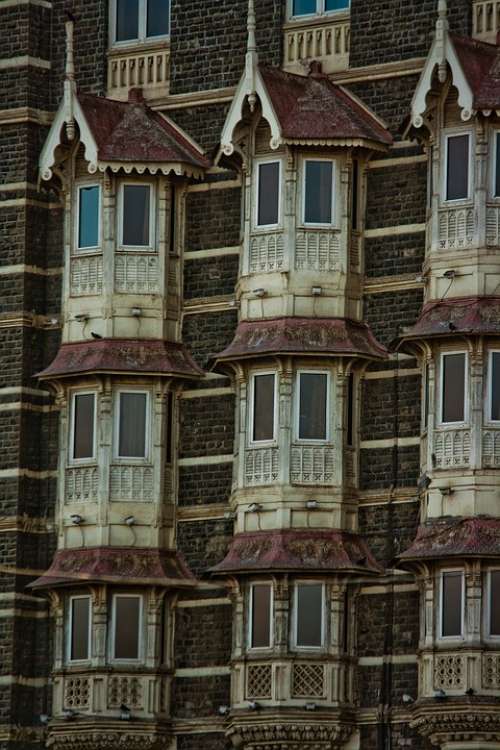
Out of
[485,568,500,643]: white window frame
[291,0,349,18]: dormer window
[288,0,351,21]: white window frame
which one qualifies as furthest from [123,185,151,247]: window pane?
[485,568,500,643]: white window frame

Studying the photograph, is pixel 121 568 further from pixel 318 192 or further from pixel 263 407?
pixel 318 192

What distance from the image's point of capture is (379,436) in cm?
5422

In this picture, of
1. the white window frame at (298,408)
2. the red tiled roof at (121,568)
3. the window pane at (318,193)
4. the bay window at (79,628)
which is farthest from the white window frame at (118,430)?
the window pane at (318,193)

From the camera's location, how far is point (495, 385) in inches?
2083

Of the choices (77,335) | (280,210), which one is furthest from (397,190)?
(77,335)

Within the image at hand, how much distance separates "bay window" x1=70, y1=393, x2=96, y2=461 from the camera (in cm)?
5591

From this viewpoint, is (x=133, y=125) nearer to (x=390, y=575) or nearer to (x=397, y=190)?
(x=397, y=190)

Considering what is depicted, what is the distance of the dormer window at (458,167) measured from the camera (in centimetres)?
5350

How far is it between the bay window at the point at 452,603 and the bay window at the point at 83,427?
612cm

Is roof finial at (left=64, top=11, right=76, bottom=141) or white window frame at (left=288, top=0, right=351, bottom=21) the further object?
roof finial at (left=64, top=11, right=76, bottom=141)

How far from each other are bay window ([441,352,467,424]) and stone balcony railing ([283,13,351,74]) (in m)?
5.01

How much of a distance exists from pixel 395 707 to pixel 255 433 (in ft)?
14.7

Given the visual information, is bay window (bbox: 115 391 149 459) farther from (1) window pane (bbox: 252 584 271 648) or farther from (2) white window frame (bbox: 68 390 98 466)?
(1) window pane (bbox: 252 584 271 648)

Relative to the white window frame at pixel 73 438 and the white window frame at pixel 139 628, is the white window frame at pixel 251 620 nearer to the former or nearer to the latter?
the white window frame at pixel 139 628
